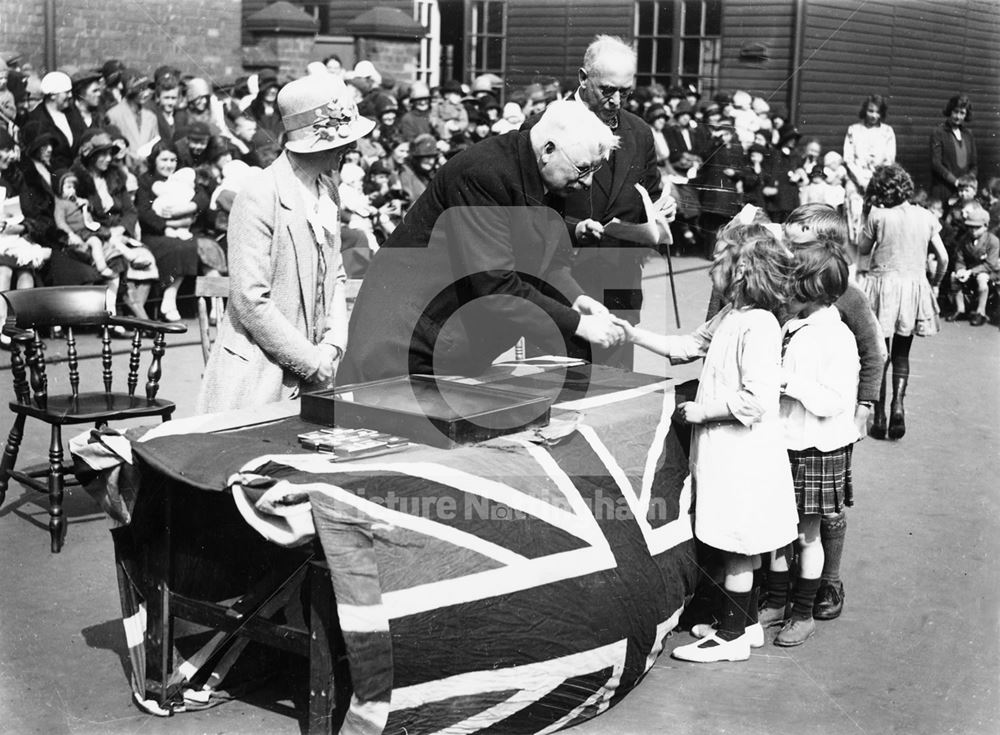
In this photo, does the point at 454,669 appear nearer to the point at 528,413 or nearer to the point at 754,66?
the point at 528,413

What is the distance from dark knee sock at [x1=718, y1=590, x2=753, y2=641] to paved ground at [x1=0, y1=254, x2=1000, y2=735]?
0.11 m

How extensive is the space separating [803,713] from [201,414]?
2.07m

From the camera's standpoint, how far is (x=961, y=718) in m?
3.94

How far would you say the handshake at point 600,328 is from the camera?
443 centimetres

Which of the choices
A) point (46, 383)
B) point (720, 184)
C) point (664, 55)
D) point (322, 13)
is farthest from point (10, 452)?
point (322, 13)

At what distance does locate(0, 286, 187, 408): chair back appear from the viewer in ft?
17.5

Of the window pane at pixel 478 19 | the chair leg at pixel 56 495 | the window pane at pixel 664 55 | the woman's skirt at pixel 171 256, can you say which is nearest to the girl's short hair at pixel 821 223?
the chair leg at pixel 56 495

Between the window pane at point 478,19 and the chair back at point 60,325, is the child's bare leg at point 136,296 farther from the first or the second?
the window pane at point 478,19

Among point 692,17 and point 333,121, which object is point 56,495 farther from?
point 692,17

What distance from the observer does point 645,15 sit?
62.6 ft

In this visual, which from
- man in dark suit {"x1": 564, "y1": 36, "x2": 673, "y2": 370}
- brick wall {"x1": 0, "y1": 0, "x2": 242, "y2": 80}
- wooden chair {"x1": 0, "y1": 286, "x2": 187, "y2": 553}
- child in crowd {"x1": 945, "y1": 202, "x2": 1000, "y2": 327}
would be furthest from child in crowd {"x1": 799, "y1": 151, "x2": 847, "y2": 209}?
wooden chair {"x1": 0, "y1": 286, "x2": 187, "y2": 553}

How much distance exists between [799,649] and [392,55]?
15.2 metres

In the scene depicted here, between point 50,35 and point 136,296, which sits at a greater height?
point 50,35

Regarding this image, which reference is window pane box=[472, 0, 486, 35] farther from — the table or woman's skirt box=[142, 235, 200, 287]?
the table
